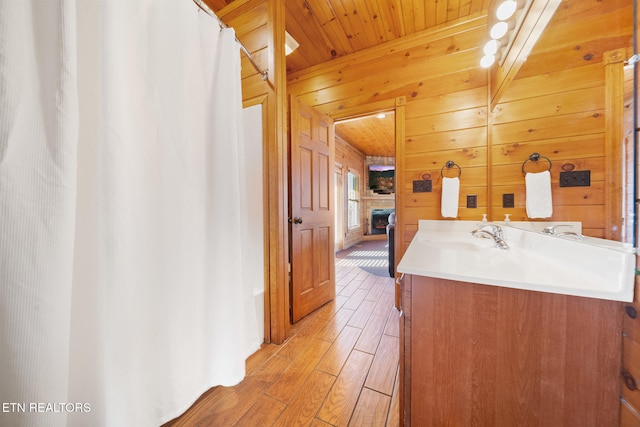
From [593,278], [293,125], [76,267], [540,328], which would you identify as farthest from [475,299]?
[293,125]

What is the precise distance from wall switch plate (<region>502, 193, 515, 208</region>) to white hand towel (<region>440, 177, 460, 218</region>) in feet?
0.95

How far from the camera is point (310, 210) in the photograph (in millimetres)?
1968

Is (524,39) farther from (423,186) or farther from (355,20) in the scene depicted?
(355,20)

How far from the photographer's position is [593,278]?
0.60 meters

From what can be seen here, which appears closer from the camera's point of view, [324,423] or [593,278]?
[593,278]

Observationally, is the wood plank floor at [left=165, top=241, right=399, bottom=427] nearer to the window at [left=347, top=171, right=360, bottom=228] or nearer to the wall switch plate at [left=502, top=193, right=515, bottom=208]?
the wall switch plate at [left=502, top=193, right=515, bottom=208]

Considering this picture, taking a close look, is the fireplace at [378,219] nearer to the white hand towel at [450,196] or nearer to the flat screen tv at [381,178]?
the flat screen tv at [381,178]

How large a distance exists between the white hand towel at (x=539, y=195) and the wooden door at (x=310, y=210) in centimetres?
154

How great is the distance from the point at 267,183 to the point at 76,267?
41.1 inches

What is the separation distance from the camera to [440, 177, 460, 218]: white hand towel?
1.70 metres

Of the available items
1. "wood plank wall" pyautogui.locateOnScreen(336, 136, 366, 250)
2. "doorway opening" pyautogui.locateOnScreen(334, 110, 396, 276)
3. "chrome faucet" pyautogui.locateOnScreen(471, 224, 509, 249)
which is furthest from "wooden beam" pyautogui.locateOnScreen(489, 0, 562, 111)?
"wood plank wall" pyautogui.locateOnScreen(336, 136, 366, 250)

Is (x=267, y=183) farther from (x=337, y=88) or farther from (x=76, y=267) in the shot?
(x=337, y=88)

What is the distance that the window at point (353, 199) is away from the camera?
5.73 metres

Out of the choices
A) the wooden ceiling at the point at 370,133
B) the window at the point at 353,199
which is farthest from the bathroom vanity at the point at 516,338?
the window at the point at 353,199
